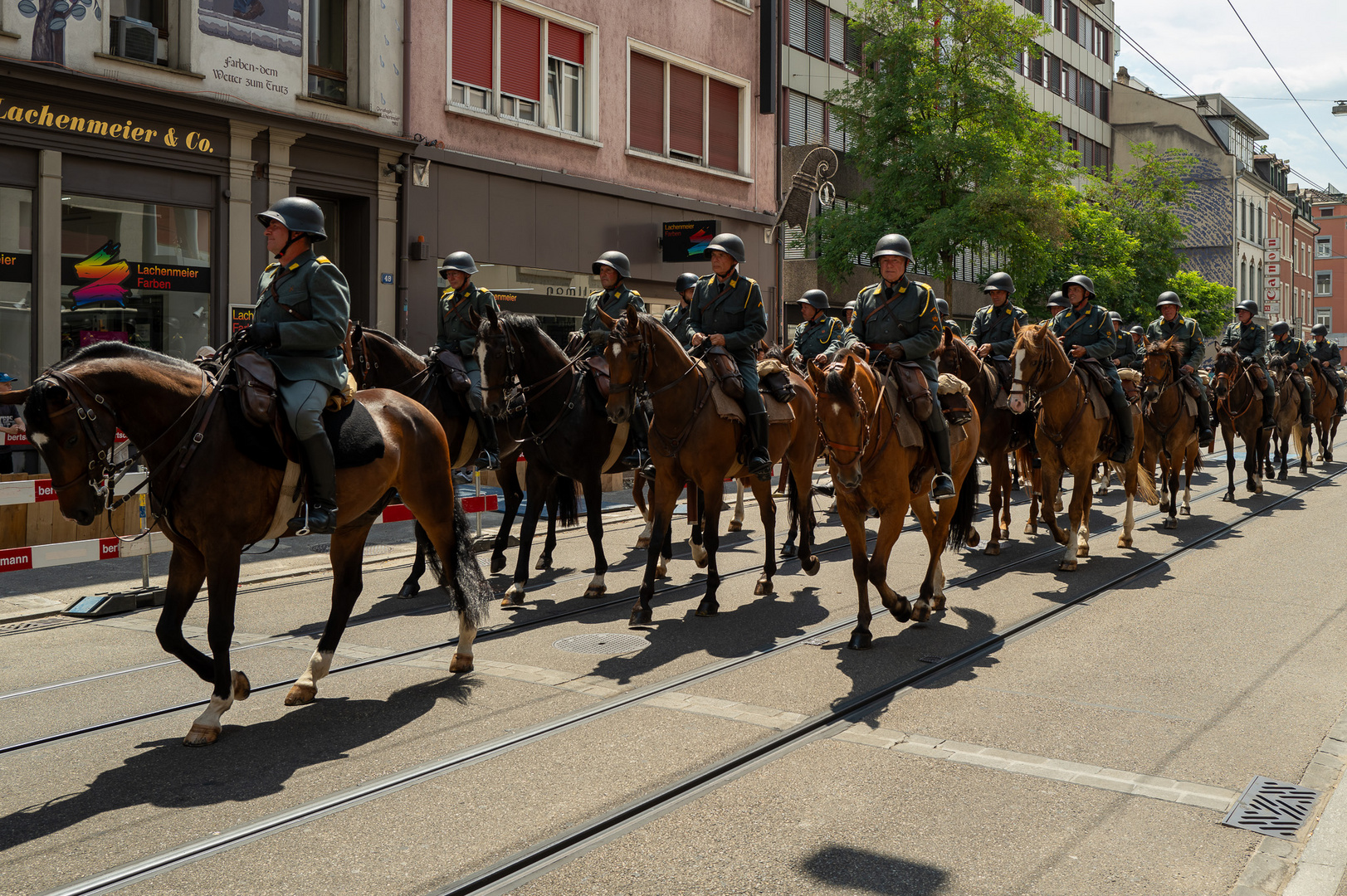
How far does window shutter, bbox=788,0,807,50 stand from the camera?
34.8 meters

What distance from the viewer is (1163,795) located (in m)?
5.12

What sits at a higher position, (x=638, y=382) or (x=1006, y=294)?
(x=1006, y=294)

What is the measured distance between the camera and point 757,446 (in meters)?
9.82

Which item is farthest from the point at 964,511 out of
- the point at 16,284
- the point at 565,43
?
the point at 565,43

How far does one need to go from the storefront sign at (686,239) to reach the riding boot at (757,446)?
602 inches

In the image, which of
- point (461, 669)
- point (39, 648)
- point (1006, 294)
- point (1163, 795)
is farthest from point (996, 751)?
point (1006, 294)

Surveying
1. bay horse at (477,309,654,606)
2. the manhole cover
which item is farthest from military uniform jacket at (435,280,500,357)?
the manhole cover

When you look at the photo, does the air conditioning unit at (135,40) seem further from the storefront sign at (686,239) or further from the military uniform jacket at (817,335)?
the storefront sign at (686,239)

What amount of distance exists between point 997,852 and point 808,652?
3415 millimetres

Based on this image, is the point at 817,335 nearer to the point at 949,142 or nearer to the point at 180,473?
the point at 180,473

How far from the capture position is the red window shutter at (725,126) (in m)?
27.9

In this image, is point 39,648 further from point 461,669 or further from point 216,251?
point 216,251

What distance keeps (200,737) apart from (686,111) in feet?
75.7

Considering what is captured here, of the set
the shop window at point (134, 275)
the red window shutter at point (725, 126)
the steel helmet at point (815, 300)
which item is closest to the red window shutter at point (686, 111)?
the red window shutter at point (725, 126)
